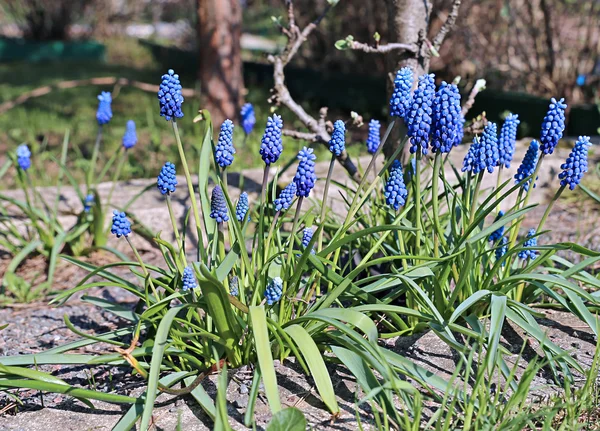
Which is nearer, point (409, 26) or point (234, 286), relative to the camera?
point (234, 286)

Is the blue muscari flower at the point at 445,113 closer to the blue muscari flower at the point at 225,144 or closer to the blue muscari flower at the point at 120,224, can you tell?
the blue muscari flower at the point at 225,144

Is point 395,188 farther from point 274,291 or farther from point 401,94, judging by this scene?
point 274,291

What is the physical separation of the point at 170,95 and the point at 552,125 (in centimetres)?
114

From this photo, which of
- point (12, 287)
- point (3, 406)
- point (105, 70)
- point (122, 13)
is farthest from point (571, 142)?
point (122, 13)

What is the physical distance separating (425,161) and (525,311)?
120 cm

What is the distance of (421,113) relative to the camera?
6.45 ft

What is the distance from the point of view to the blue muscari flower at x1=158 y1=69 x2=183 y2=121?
1.95m

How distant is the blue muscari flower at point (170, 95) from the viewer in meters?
1.95

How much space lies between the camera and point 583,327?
229 centimetres

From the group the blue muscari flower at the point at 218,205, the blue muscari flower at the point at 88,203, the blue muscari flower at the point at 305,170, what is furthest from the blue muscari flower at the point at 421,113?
the blue muscari flower at the point at 88,203

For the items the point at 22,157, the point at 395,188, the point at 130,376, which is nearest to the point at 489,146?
the point at 395,188

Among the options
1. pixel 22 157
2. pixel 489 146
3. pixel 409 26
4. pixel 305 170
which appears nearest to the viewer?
pixel 305 170

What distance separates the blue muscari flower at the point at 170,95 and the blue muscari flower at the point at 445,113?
2.36 ft

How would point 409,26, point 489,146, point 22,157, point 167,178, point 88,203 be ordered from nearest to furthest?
point 167,178 < point 489,146 < point 409,26 < point 22,157 < point 88,203
